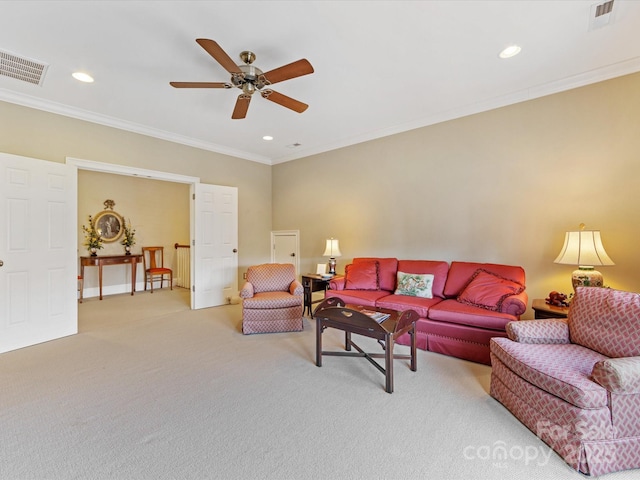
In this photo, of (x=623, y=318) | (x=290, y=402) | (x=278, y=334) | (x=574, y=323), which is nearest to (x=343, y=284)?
(x=278, y=334)

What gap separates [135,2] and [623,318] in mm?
3885

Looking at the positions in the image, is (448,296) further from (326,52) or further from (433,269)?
(326,52)

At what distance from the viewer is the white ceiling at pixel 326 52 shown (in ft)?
6.79

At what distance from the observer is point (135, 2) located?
1970mm

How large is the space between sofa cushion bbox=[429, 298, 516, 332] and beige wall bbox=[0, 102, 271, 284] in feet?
12.6

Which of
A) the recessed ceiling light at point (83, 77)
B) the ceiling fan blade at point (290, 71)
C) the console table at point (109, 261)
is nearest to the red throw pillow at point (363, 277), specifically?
the ceiling fan blade at point (290, 71)

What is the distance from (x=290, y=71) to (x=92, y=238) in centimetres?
576

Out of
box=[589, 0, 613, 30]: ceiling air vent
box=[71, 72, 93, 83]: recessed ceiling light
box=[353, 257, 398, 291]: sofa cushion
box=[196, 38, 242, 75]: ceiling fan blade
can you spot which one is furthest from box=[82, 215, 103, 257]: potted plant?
box=[589, 0, 613, 30]: ceiling air vent

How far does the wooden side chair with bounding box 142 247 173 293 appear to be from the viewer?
250 inches

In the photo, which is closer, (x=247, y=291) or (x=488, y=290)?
(x=488, y=290)

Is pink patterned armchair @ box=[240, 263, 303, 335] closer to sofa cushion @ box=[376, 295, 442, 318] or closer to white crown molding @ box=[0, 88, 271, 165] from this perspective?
sofa cushion @ box=[376, 295, 442, 318]

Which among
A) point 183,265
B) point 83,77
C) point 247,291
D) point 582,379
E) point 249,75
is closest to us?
point 582,379

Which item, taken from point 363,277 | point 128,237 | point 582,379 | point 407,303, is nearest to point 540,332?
point 582,379

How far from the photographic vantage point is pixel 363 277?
13.1 feet
